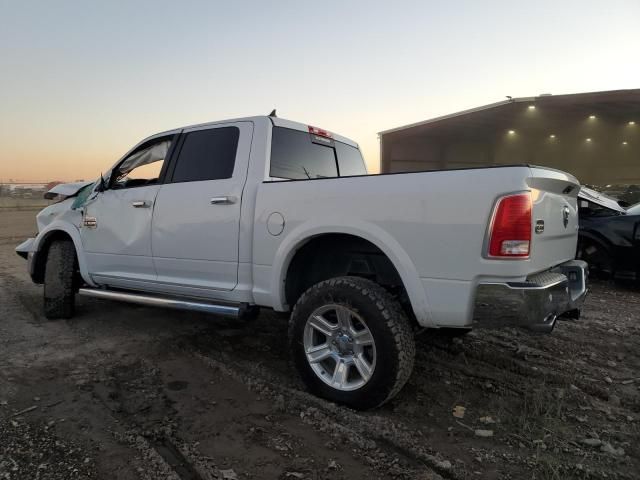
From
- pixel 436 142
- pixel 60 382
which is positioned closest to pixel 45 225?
pixel 60 382

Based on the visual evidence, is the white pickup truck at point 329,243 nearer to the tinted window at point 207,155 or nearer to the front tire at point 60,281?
the tinted window at point 207,155

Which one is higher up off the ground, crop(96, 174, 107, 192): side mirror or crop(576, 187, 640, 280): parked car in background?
crop(96, 174, 107, 192): side mirror

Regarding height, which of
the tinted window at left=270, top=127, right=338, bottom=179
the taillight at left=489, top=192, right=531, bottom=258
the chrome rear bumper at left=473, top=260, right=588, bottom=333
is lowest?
the chrome rear bumper at left=473, top=260, right=588, bottom=333

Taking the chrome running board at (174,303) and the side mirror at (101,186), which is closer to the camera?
the chrome running board at (174,303)

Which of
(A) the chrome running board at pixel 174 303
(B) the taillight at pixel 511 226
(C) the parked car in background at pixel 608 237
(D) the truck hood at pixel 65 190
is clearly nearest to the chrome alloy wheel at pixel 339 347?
(A) the chrome running board at pixel 174 303

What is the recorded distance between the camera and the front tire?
492 cm

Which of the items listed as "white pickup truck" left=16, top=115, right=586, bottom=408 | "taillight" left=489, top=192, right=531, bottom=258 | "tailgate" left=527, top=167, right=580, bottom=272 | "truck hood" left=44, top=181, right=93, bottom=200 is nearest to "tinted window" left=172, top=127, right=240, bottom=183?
"white pickup truck" left=16, top=115, right=586, bottom=408

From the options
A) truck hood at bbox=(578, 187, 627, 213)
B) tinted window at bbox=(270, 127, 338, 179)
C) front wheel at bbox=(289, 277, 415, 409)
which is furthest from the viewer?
truck hood at bbox=(578, 187, 627, 213)

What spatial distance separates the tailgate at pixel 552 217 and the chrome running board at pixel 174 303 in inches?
83.8

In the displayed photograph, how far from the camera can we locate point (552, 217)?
2850 mm

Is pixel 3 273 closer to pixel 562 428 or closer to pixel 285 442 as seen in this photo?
pixel 285 442

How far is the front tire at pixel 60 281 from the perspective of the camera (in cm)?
492

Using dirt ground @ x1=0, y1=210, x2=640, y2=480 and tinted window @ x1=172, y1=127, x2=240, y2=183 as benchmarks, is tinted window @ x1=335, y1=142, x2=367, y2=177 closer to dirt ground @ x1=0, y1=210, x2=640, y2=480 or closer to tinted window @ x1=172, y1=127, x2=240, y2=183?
tinted window @ x1=172, y1=127, x2=240, y2=183

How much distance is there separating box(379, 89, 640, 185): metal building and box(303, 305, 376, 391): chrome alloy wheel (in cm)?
2149
